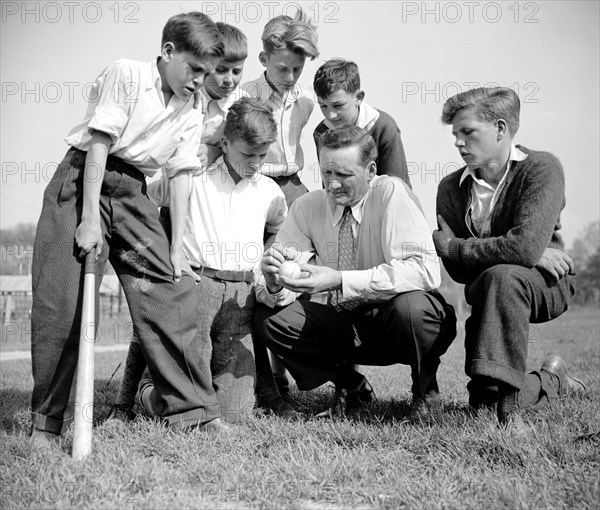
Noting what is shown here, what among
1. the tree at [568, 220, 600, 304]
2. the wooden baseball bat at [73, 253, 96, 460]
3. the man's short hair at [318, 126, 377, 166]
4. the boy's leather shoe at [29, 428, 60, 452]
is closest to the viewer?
the wooden baseball bat at [73, 253, 96, 460]

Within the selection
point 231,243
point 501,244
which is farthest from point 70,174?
point 501,244

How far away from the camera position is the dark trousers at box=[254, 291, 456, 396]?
3994 mm

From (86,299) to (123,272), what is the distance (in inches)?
16.0

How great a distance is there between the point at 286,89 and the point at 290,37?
1.17 ft

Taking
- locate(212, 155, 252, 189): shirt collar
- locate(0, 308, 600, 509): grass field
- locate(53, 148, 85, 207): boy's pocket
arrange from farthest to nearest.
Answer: locate(212, 155, 252, 189): shirt collar
locate(53, 148, 85, 207): boy's pocket
locate(0, 308, 600, 509): grass field

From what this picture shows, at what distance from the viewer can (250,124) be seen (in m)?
4.30

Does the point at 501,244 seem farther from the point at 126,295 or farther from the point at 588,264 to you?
the point at 588,264

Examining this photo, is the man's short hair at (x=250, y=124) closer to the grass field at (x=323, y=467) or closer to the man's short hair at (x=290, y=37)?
the man's short hair at (x=290, y=37)

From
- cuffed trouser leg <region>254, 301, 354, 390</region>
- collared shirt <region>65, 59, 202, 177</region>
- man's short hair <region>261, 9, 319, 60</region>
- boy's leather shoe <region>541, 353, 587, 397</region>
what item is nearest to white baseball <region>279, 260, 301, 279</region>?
cuffed trouser leg <region>254, 301, 354, 390</region>

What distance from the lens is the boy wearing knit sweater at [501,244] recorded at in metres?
3.71

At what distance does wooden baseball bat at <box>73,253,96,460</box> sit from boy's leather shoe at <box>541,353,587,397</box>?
9.81 ft

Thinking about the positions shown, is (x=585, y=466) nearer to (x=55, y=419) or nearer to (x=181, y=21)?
(x=55, y=419)

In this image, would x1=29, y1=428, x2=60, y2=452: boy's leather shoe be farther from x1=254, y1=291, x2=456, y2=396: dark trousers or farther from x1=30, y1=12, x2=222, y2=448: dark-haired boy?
x1=254, y1=291, x2=456, y2=396: dark trousers

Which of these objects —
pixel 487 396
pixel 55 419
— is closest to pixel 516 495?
pixel 487 396
